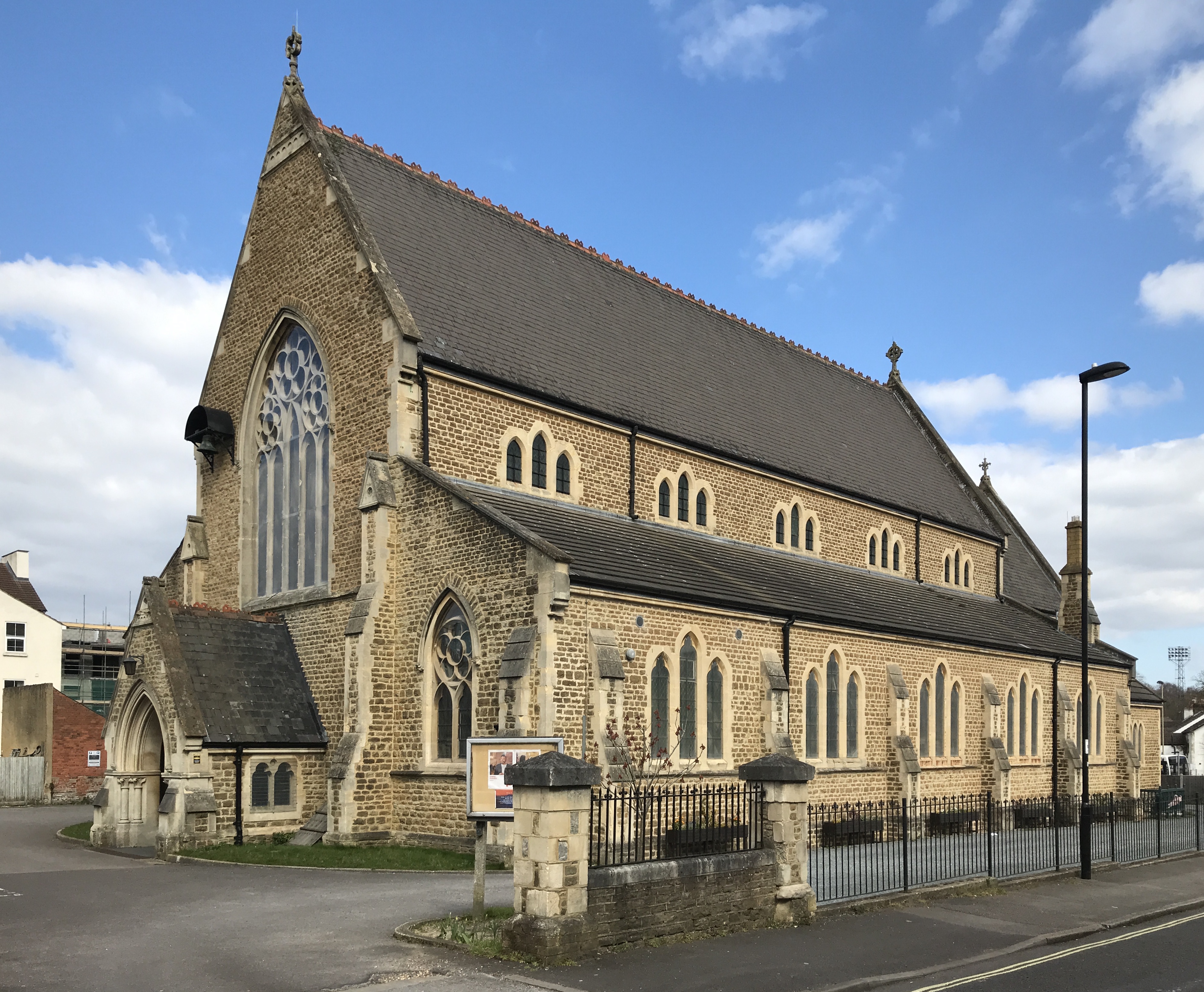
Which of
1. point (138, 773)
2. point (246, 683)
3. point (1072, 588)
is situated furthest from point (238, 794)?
point (1072, 588)

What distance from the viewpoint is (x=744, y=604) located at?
24188 mm

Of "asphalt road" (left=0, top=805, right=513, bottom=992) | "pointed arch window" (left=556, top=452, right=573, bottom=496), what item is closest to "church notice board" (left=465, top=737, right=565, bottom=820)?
"asphalt road" (left=0, top=805, right=513, bottom=992)

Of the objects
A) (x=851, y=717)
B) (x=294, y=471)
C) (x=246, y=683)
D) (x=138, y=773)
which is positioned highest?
(x=294, y=471)

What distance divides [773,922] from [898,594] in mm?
20442

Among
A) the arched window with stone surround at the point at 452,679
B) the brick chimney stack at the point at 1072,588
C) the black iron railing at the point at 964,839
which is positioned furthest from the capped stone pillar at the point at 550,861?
the brick chimney stack at the point at 1072,588

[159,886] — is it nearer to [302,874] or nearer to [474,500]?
[302,874]

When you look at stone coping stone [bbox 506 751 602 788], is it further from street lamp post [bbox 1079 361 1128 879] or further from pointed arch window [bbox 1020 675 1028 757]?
pointed arch window [bbox 1020 675 1028 757]

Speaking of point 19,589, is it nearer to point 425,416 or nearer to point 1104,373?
point 425,416

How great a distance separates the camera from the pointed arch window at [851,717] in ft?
91.4

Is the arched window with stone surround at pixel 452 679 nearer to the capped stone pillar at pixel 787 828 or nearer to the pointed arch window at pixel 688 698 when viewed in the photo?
the pointed arch window at pixel 688 698

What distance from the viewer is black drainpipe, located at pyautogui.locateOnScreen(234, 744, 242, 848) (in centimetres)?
2197

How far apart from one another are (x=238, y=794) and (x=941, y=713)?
60.5 ft

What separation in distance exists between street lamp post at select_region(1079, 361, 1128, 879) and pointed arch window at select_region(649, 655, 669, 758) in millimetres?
7488

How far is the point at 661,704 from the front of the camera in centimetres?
2261
